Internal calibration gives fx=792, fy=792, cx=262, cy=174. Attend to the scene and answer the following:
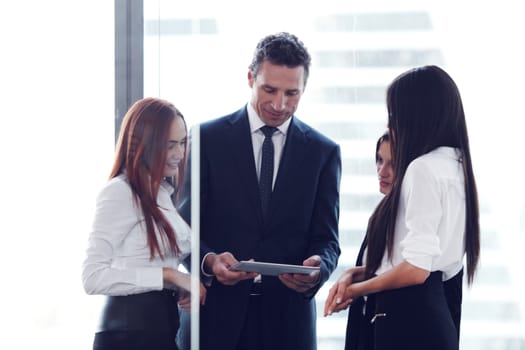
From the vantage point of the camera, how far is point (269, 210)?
6.53 ft

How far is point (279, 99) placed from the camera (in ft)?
6.64

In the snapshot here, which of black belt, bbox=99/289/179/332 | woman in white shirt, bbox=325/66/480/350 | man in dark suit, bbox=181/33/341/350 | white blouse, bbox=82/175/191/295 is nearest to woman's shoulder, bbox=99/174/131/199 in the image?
white blouse, bbox=82/175/191/295

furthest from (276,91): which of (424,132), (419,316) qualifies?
(419,316)

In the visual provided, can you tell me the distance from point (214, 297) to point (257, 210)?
0.24 m

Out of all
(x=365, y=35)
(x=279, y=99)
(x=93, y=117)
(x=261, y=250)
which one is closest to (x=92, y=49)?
→ (x=93, y=117)

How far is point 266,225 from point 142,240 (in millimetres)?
410

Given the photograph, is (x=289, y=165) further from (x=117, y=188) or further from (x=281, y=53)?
(x=117, y=188)

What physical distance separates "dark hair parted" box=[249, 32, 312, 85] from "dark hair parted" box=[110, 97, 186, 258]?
39 centimetres

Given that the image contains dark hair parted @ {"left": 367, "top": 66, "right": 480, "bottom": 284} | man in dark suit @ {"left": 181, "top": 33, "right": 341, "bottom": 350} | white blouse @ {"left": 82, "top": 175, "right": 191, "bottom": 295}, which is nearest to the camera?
white blouse @ {"left": 82, "top": 175, "right": 191, "bottom": 295}

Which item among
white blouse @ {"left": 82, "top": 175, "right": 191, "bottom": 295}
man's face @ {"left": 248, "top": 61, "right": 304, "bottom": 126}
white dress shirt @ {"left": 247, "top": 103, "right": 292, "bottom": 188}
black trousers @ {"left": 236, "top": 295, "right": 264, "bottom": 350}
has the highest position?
man's face @ {"left": 248, "top": 61, "right": 304, "bottom": 126}

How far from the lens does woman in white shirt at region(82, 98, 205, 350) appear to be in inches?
64.6

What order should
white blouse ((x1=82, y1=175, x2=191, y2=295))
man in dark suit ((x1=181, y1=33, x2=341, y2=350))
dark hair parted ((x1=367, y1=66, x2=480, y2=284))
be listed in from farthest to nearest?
man in dark suit ((x1=181, y1=33, x2=341, y2=350)), dark hair parted ((x1=367, y1=66, x2=480, y2=284)), white blouse ((x1=82, y1=175, x2=191, y2=295))

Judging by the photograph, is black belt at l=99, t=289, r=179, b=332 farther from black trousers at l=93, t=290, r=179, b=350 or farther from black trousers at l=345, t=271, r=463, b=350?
black trousers at l=345, t=271, r=463, b=350

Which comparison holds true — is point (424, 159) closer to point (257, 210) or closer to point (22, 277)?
point (257, 210)
